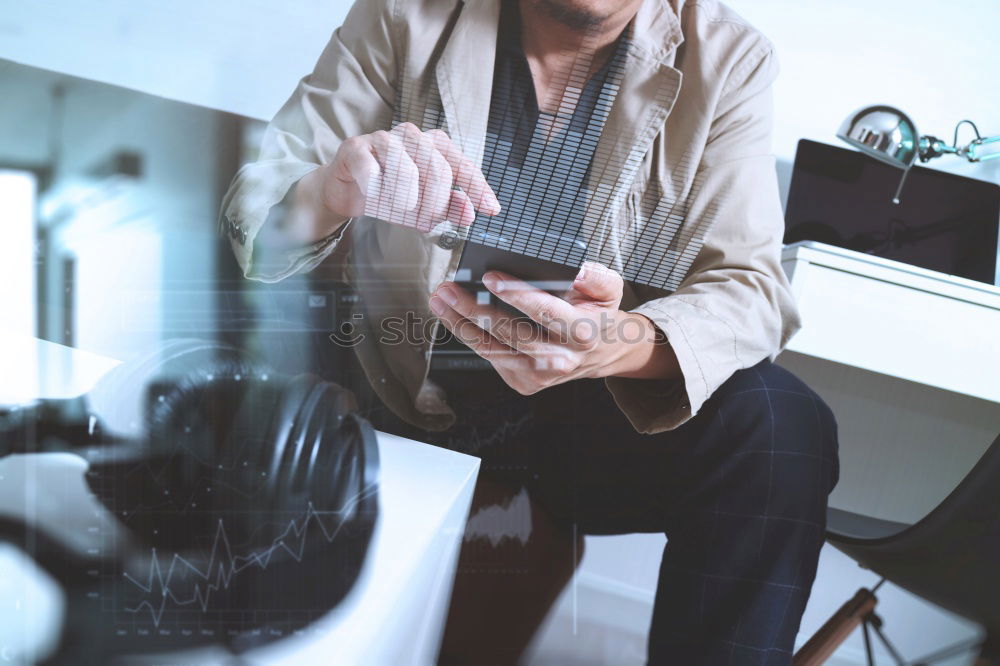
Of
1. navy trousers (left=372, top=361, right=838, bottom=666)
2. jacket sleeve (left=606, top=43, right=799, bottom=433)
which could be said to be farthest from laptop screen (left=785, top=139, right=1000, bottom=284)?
navy trousers (left=372, top=361, right=838, bottom=666)

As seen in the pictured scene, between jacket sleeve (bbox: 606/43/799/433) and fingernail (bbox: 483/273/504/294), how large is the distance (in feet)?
0.47

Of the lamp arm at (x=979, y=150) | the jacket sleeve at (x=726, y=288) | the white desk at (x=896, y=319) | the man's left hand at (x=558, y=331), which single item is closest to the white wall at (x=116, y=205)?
the man's left hand at (x=558, y=331)

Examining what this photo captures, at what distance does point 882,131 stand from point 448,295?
0.63 meters

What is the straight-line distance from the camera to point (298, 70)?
0.61 m

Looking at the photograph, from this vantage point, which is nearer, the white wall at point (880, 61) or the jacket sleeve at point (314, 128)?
the jacket sleeve at point (314, 128)

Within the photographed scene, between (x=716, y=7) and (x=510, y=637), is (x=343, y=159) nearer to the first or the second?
(x=716, y=7)

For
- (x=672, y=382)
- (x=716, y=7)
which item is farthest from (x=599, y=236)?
(x=716, y=7)

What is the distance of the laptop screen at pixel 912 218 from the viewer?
0.87 meters

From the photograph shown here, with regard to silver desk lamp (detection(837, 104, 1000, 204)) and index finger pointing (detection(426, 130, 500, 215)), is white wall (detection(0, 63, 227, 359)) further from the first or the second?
silver desk lamp (detection(837, 104, 1000, 204))

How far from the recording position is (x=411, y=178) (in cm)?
45

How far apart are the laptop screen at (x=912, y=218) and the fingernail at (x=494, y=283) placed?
605mm

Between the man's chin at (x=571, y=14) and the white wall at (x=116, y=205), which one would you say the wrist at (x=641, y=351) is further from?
the white wall at (x=116, y=205)

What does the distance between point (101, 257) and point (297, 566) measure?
0.32 meters

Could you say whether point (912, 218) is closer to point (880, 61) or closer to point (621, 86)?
point (880, 61)
